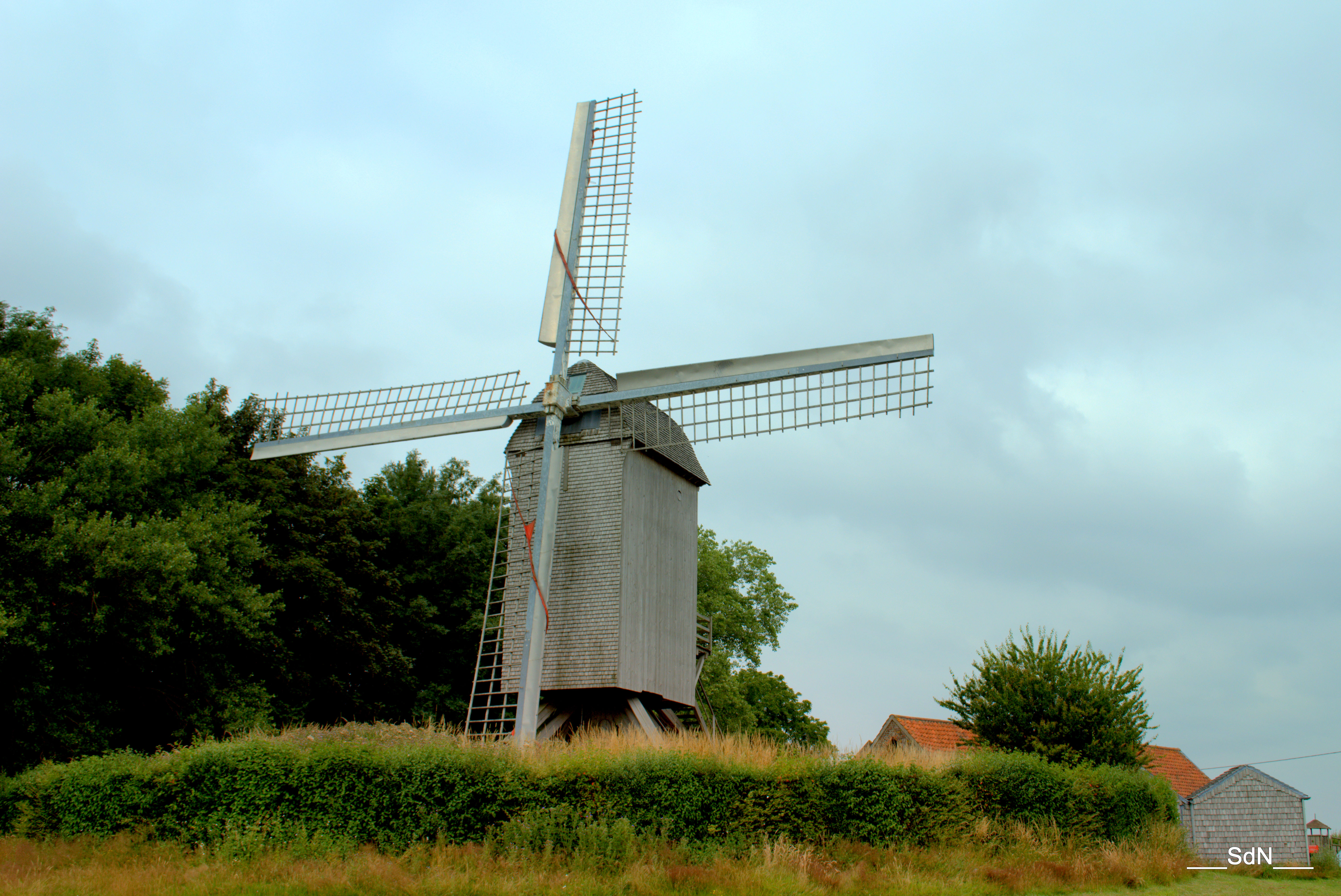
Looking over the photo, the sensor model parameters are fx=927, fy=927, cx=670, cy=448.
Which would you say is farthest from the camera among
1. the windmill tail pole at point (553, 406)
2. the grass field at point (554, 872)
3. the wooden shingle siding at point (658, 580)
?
the wooden shingle siding at point (658, 580)

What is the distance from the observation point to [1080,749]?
17.2 metres

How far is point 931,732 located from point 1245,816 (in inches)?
359

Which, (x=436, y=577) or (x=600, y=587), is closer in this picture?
(x=600, y=587)

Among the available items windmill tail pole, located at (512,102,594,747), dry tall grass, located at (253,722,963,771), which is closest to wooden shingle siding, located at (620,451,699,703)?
windmill tail pole, located at (512,102,594,747)

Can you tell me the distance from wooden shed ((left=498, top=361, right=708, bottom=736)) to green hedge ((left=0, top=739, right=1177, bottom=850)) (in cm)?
311

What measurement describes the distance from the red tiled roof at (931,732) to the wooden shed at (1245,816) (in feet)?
22.3

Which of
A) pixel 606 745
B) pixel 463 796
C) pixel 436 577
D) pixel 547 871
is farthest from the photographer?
pixel 436 577

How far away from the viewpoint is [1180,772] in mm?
30391

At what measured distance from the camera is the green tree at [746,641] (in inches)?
1193

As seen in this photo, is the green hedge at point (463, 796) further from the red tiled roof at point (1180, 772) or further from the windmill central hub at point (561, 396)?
the red tiled roof at point (1180, 772)

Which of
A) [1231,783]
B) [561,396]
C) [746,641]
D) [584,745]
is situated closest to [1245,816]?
[1231,783]

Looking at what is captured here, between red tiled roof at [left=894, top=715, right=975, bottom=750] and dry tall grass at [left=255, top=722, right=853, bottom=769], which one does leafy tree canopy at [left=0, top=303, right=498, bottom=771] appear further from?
red tiled roof at [left=894, top=715, right=975, bottom=750]

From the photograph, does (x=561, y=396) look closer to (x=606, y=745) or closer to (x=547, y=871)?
(x=606, y=745)

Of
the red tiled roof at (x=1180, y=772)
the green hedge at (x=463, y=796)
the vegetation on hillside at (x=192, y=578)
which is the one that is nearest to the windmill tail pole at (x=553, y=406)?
the green hedge at (x=463, y=796)
